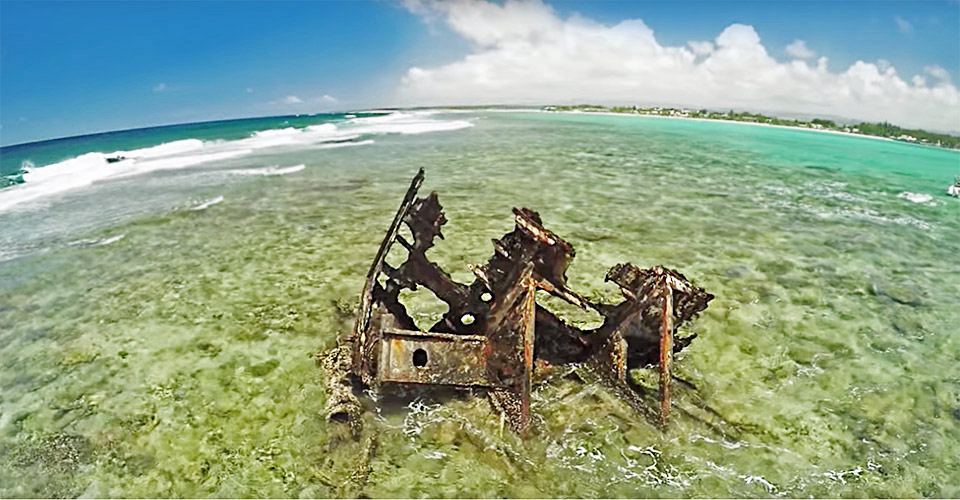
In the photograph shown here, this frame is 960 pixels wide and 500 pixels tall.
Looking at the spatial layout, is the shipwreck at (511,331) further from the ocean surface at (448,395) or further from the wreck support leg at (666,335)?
the ocean surface at (448,395)

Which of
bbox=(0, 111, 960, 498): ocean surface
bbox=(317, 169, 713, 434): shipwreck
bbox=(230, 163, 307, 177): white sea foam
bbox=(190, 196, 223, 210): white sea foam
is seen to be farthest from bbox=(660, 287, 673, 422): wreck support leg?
bbox=(230, 163, 307, 177): white sea foam

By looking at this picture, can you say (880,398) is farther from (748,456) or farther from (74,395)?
(74,395)

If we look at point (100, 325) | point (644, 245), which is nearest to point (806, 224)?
point (644, 245)

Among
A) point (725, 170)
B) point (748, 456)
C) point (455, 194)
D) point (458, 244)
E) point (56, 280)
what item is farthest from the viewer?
point (725, 170)

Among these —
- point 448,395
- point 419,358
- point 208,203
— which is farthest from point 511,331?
point 208,203

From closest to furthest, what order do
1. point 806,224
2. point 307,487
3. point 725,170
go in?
point 307,487 < point 806,224 < point 725,170

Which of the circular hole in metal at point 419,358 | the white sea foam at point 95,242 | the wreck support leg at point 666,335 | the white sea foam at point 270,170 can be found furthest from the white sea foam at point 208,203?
the wreck support leg at point 666,335

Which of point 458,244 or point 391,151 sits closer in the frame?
point 458,244

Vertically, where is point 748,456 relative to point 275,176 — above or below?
below
